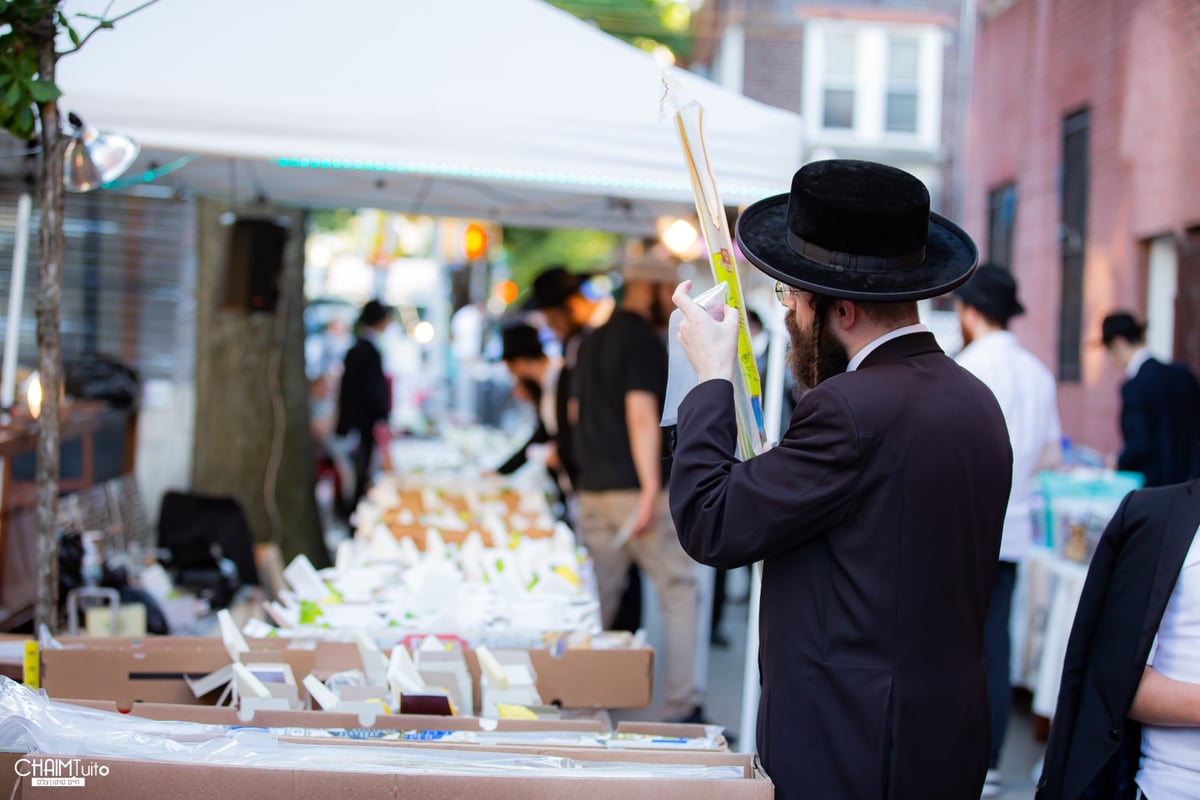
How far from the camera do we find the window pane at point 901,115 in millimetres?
23219

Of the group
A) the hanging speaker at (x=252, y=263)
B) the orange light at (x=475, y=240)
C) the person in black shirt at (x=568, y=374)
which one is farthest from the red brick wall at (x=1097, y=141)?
the orange light at (x=475, y=240)

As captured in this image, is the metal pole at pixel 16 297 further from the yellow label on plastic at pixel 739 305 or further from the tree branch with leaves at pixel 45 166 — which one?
the yellow label on plastic at pixel 739 305

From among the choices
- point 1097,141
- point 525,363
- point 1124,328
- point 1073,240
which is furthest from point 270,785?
point 1073,240

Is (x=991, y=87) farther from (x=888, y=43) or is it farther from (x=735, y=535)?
(x=735, y=535)

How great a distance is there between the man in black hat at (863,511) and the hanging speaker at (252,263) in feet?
17.8

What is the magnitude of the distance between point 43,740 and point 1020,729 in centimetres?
502

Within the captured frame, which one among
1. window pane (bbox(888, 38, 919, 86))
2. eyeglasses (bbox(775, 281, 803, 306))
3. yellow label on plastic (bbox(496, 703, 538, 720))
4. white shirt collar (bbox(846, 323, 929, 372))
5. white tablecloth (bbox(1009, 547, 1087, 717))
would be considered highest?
window pane (bbox(888, 38, 919, 86))

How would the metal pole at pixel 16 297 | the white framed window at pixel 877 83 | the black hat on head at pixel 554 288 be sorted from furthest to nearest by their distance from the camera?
the white framed window at pixel 877 83 < the black hat on head at pixel 554 288 < the metal pole at pixel 16 297

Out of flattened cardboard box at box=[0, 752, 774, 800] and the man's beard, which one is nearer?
flattened cardboard box at box=[0, 752, 774, 800]

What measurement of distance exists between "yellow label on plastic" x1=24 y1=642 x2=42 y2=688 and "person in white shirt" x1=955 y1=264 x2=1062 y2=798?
10.3 ft

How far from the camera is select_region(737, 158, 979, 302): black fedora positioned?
6.84 feet

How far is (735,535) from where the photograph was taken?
2.05 meters

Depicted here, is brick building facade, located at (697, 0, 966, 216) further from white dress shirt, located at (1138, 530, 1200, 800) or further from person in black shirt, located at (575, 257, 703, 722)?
white dress shirt, located at (1138, 530, 1200, 800)

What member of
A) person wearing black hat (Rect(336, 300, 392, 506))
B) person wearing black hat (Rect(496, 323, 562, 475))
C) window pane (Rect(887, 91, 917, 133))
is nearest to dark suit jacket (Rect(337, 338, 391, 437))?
person wearing black hat (Rect(336, 300, 392, 506))
